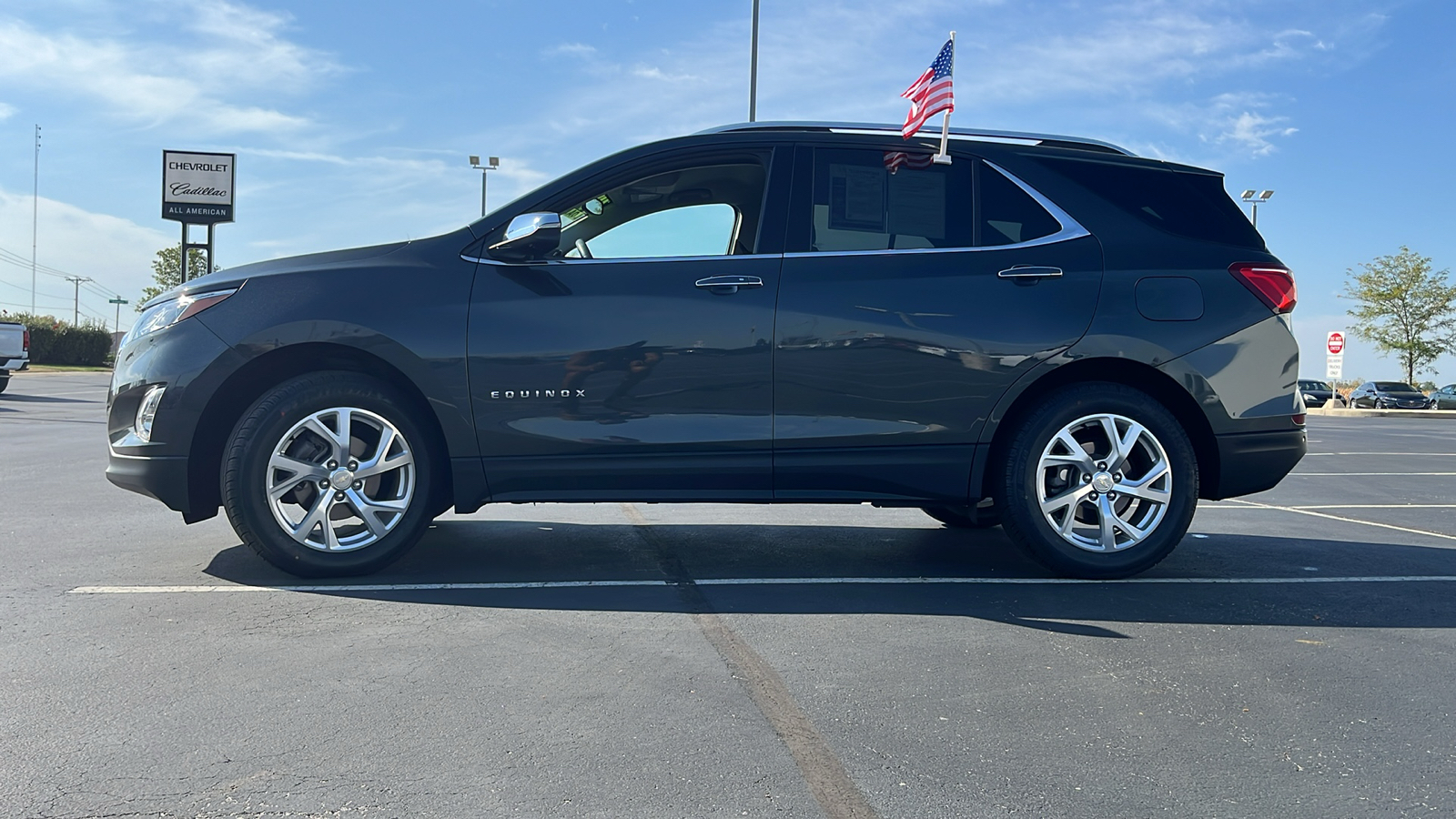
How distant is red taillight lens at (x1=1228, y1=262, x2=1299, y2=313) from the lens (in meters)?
4.57

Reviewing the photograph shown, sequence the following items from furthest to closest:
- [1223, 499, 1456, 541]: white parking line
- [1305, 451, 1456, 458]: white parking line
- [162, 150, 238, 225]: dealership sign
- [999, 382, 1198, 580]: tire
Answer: [162, 150, 238, 225]: dealership sign
[1305, 451, 1456, 458]: white parking line
[1223, 499, 1456, 541]: white parking line
[999, 382, 1198, 580]: tire

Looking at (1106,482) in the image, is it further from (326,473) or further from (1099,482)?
(326,473)

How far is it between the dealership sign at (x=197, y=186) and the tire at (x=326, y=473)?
1776 inches

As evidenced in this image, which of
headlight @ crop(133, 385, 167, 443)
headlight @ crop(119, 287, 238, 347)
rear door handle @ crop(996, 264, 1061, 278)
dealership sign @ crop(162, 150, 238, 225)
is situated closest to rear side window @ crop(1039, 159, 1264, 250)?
rear door handle @ crop(996, 264, 1061, 278)

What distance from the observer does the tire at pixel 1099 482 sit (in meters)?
4.47

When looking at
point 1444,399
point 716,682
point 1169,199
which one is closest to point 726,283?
point 716,682

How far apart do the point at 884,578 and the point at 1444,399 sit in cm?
5905

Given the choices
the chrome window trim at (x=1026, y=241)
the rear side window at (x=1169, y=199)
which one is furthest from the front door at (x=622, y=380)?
the rear side window at (x=1169, y=199)

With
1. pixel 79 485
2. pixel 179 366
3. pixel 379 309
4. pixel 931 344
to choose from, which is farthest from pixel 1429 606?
pixel 79 485

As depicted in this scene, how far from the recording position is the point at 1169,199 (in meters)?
4.71

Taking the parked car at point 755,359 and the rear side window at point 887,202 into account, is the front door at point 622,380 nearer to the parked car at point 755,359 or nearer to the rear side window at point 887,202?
the parked car at point 755,359

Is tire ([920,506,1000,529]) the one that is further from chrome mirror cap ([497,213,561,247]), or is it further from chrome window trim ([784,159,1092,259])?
chrome mirror cap ([497,213,561,247])

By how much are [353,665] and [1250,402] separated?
3733mm

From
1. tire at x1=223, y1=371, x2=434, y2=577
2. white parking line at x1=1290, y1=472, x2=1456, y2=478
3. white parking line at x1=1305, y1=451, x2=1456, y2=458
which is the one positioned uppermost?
tire at x1=223, y1=371, x2=434, y2=577
